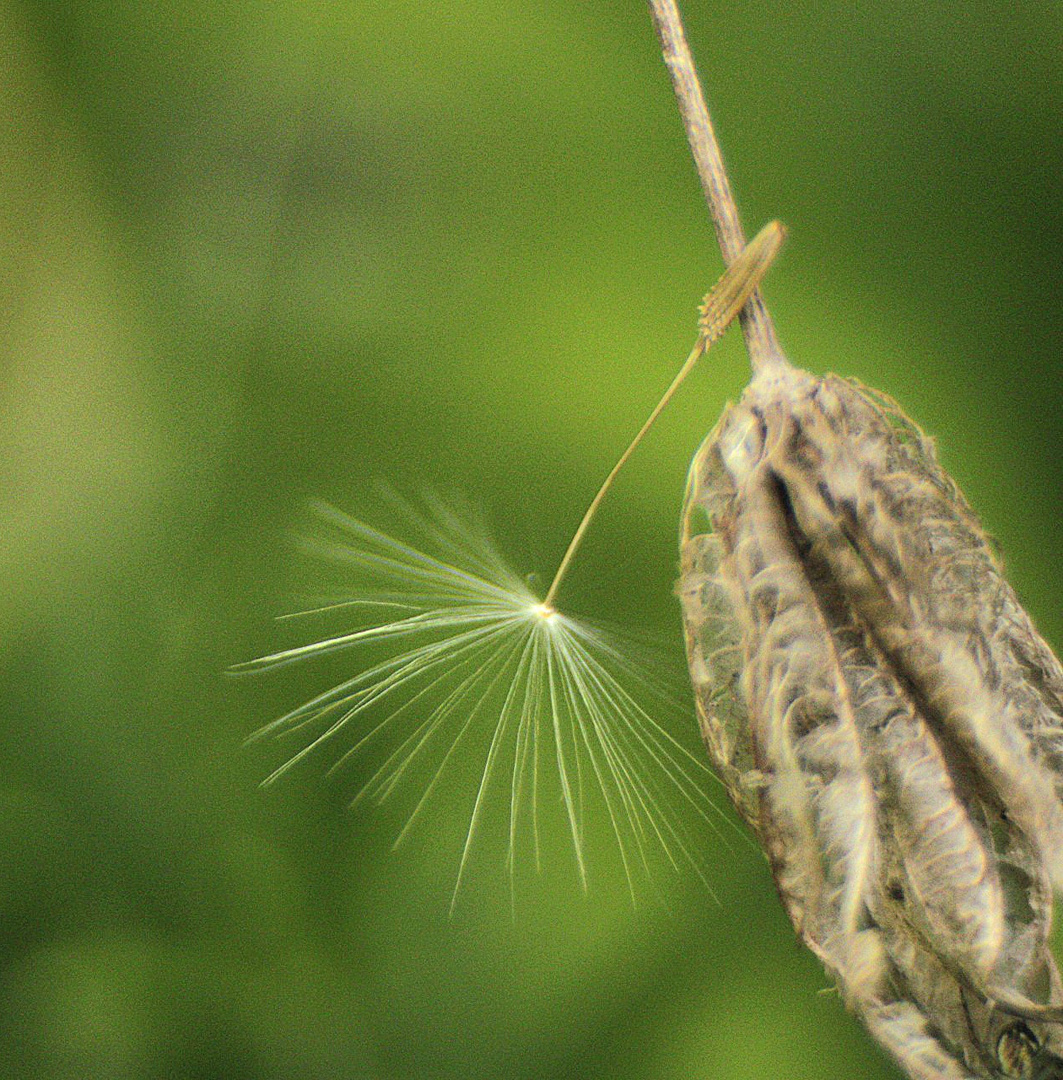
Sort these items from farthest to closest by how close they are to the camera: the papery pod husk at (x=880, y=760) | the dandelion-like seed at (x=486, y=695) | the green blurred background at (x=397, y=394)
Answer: the green blurred background at (x=397, y=394) < the dandelion-like seed at (x=486, y=695) < the papery pod husk at (x=880, y=760)

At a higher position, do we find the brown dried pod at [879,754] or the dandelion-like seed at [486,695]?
the dandelion-like seed at [486,695]

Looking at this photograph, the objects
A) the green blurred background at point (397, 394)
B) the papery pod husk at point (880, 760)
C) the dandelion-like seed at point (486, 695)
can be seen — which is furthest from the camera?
the green blurred background at point (397, 394)

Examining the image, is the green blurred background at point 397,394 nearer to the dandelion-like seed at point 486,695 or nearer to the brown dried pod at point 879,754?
the dandelion-like seed at point 486,695

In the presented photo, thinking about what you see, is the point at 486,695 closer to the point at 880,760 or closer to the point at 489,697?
the point at 489,697

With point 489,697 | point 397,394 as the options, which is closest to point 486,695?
point 489,697

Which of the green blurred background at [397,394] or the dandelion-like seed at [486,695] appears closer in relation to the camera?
the dandelion-like seed at [486,695]

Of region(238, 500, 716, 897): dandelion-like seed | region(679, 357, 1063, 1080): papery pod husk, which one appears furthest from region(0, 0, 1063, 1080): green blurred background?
region(679, 357, 1063, 1080): papery pod husk

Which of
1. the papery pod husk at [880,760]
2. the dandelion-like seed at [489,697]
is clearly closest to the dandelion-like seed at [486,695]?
the dandelion-like seed at [489,697]

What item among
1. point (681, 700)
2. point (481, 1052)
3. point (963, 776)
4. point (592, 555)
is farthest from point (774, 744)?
point (481, 1052)
